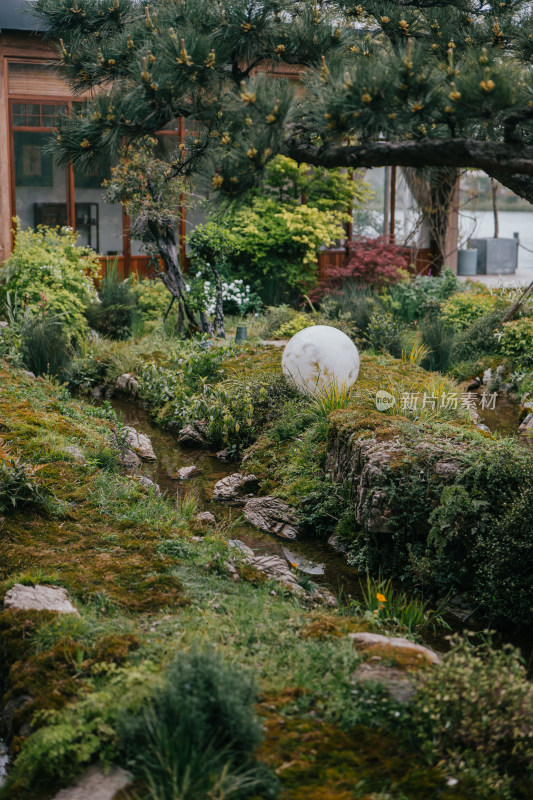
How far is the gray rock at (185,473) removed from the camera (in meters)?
7.57

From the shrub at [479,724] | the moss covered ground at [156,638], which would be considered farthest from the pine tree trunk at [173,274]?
the shrub at [479,724]

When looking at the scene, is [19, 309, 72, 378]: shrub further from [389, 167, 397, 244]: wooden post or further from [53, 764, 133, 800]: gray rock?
[389, 167, 397, 244]: wooden post

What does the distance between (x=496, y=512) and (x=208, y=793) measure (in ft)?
9.95

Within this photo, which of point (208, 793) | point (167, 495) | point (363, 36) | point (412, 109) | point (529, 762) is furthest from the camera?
point (167, 495)

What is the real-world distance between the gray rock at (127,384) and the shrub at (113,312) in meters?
1.64

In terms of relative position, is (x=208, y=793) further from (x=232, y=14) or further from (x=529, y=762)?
(x=232, y=14)

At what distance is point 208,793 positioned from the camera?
105 inches

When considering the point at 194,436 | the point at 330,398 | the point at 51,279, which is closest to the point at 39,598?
the point at 330,398

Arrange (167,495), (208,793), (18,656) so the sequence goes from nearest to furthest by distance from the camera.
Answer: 1. (208,793)
2. (18,656)
3. (167,495)

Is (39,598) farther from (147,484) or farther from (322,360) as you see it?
(322,360)

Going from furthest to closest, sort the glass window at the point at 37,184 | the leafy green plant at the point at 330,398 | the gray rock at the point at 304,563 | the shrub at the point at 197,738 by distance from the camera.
Answer: the glass window at the point at 37,184 → the leafy green plant at the point at 330,398 → the gray rock at the point at 304,563 → the shrub at the point at 197,738

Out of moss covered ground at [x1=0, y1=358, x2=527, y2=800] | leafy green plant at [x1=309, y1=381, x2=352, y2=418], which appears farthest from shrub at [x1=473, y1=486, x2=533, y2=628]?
leafy green plant at [x1=309, y1=381, x2=352, y2=418]

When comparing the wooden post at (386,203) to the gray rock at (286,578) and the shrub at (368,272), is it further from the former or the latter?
the gray rock at (286,578)

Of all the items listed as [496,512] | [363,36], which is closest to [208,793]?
[496,512]
